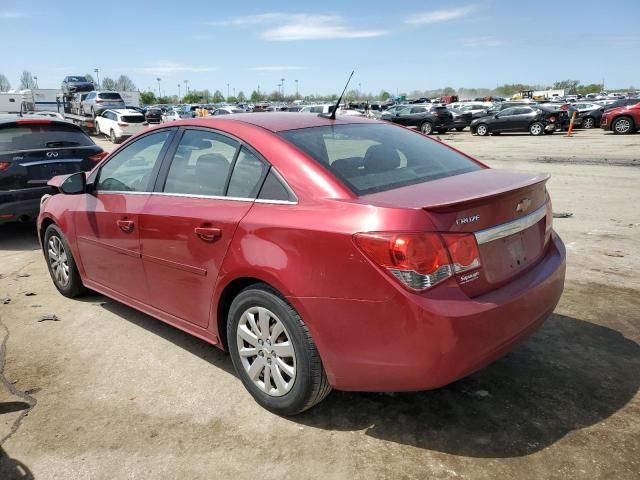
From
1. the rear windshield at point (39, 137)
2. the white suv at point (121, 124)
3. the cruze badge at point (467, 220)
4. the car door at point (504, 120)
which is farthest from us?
the car door at point (504, 120)

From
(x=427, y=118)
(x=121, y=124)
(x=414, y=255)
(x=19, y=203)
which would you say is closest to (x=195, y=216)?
(x=414, y=255)

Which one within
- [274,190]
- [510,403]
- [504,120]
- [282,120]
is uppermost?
[282,120]

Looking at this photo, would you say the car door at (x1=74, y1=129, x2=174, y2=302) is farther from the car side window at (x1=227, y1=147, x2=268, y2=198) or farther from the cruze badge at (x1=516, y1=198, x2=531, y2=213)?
the cruze badge at (x1=516, y1=198, x2=531, y2=213)

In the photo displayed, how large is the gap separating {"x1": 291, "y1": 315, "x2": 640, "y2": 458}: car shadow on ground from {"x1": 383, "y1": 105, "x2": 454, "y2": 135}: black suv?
27630mm

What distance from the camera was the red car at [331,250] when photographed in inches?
96.6

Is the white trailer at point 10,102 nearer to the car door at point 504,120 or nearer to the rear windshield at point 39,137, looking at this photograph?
the car door at point 504,120

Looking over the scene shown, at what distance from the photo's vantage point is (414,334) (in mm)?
2416

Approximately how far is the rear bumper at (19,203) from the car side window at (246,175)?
190 inches

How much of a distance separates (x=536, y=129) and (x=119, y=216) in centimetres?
2719

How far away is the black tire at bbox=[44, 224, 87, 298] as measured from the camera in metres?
4.84

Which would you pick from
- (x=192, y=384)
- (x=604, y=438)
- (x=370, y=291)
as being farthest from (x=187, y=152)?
(x=604, y=438)

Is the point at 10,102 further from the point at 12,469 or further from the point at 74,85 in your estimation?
the point at 12,469

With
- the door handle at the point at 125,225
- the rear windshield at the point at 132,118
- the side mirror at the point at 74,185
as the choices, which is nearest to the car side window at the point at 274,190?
the door handle at the point at 125,225

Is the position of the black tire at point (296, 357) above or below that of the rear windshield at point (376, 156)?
below
